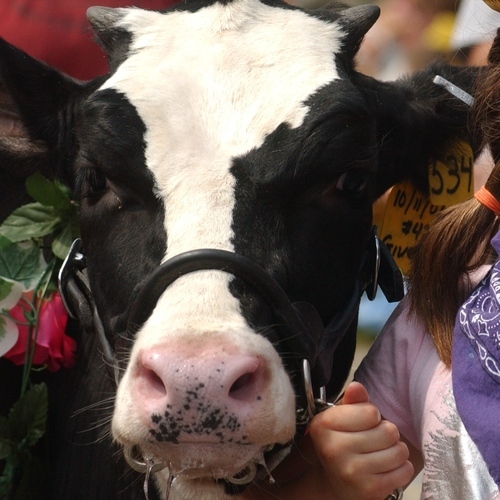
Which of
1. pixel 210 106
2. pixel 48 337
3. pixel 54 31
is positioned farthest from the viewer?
pixel 54 31

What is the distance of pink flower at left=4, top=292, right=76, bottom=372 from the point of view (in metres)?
2.34

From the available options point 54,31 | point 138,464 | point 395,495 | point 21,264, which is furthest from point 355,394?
point 54,31

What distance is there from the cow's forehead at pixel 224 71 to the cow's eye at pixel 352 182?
18 cm

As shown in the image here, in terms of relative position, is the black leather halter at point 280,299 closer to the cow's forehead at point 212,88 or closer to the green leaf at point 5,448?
the cow's forehead at point 212,88

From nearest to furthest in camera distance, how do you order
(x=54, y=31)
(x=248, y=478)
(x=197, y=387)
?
(x=197, y=387), (x=248, y=478), (x=54, y=31)

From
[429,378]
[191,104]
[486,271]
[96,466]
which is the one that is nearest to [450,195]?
[486,271]

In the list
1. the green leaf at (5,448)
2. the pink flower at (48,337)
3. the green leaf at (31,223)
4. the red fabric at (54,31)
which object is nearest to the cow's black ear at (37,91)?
the green leaf at (31,223)

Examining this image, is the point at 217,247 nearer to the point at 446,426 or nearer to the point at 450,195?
the point at 446,426

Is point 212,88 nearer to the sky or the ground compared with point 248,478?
→ nearer to the sky

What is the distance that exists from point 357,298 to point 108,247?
0.60m

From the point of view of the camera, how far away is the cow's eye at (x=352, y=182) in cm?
193

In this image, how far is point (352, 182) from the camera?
1.95m

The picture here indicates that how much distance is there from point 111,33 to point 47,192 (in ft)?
1.62

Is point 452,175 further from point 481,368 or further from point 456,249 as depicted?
point 481,368
